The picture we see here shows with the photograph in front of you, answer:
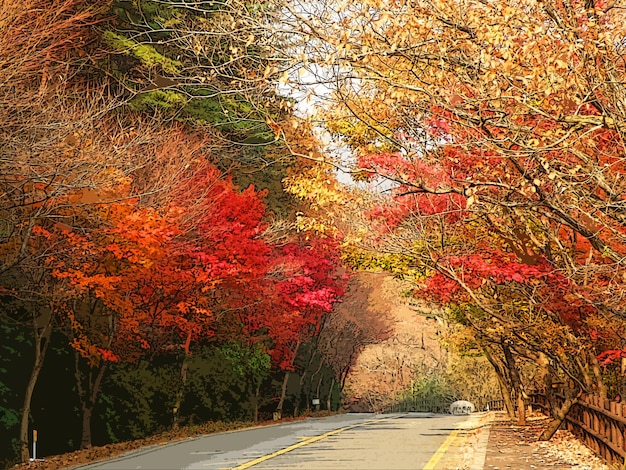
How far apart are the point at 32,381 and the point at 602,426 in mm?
10668

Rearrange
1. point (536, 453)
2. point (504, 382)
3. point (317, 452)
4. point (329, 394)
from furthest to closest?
point (329, 394) < point (504, 382) < point (317, 452) < point (536, 453)

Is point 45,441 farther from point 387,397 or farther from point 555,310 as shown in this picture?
point 387,397

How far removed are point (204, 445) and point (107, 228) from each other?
22.5 ft

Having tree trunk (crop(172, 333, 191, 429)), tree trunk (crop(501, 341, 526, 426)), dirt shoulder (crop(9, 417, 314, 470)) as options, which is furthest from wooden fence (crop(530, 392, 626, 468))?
tree trunk (crop(172, 333, 191, 429))

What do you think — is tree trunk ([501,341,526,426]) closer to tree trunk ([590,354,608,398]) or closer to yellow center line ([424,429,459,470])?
yellow center line ([424,429,459,470])

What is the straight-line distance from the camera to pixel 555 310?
1938 cm

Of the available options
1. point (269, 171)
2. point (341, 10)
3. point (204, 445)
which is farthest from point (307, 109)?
point (269, 171)

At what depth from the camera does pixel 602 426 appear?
56.3 ft

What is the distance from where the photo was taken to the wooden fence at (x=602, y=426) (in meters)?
14.8

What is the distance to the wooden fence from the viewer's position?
1480 cm

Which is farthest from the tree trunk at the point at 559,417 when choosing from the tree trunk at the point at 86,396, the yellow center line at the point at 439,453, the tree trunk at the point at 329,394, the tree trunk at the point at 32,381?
the tree trunk at the point at 329,394

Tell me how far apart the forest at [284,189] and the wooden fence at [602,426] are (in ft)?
1.88

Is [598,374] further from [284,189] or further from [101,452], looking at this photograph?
[101,452]

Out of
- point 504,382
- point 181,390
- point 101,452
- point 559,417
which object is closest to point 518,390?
point 559,417
